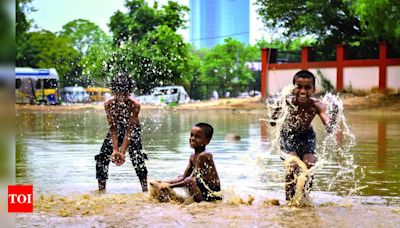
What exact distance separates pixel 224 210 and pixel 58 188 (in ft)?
7.43

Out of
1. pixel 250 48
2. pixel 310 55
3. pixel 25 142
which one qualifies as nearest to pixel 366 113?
pixel 310 55

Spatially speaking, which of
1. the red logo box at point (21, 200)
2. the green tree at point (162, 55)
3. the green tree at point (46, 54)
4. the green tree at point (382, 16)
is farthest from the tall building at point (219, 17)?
the green tree at point (46, 54)

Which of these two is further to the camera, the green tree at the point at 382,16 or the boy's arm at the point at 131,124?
the green tree at the point at 382,16

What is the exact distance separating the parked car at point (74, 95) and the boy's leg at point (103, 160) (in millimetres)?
37757

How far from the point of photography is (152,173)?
812cm

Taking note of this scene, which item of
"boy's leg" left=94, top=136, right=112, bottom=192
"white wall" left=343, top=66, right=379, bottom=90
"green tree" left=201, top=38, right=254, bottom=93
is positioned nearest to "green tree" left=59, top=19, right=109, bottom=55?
"green tree" left=201, top=38, right=254, bottom=93

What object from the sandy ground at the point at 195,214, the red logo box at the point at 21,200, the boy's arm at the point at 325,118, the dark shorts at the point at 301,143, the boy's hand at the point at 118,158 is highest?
the boy's arm at the point at 325,118

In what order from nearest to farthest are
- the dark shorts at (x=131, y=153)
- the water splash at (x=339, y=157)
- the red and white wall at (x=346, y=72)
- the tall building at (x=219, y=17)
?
the tall building at (x=219, y=17) → the water splash at (x=339, y=157) → the dark shorts at (x=131, y=153) → the red and white wall at (x=346, y=72)

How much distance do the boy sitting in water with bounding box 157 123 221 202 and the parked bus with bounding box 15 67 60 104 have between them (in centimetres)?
3245

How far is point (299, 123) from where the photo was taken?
5.88 metres

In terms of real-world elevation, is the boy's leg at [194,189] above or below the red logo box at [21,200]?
below

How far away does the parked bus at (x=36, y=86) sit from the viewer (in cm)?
3862

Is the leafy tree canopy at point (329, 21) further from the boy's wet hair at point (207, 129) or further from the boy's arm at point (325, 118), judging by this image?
the boy's wet hair at point (207, 129)

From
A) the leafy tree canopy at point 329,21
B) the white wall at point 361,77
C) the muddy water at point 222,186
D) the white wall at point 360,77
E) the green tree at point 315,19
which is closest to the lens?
the muddy water at point 222,186
